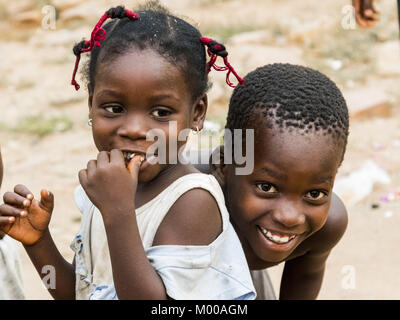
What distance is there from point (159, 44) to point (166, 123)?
241 millimetres

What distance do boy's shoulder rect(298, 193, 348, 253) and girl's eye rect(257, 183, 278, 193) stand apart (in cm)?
50

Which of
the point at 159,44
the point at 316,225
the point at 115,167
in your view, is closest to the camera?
the point at 115,167

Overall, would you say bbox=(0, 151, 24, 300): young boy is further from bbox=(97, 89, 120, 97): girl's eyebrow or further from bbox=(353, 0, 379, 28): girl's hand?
bbox=(353, 0, 379, 28): girl's hand

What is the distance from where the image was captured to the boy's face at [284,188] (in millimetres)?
1911

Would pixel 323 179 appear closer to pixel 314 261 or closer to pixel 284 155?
pixel 284 155

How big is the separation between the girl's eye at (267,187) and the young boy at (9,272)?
1.08 m

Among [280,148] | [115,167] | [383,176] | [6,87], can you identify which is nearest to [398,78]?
[383,176]

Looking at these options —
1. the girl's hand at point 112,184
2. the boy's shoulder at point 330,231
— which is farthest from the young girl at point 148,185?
the boy's shoulder at point 330,231

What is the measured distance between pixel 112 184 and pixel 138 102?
0.26 metres

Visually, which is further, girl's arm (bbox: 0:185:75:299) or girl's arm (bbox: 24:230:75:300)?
girl's arm (bbox: 24:230:75:300)

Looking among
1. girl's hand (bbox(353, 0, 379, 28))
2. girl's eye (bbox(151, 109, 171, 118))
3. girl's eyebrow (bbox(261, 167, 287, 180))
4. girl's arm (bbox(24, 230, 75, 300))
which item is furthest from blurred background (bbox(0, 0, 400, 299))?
girl's arm (bbox(24, 230, 75, 300))

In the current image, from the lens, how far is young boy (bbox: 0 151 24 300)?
2.39m

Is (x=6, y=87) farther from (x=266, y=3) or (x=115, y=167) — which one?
(x=115, y=167)

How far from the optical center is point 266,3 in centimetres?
940
